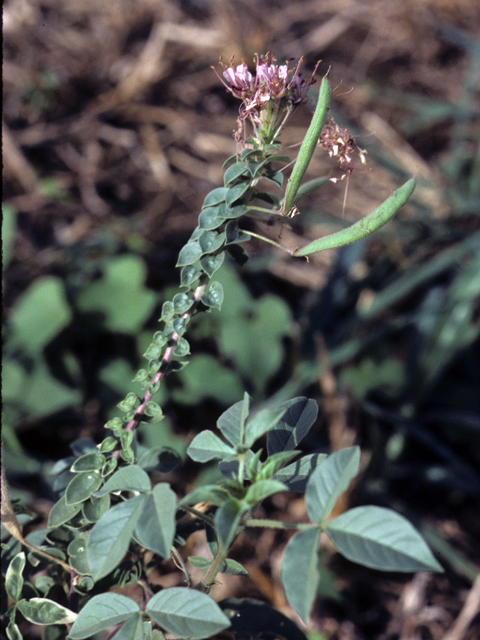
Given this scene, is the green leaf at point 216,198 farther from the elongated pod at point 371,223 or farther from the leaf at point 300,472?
the leaf at point 300,472

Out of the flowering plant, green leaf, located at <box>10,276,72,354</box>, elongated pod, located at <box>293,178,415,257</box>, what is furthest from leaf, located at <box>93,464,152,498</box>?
green leaf, located at <box>10,276,72,354</box>

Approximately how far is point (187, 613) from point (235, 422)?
0.15 m

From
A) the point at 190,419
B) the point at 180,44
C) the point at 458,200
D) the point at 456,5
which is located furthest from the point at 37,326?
the point at 456,5

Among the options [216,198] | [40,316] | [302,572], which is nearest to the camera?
[302,572]

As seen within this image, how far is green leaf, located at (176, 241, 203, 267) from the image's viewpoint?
1.60 feet

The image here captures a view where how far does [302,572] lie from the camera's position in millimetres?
375

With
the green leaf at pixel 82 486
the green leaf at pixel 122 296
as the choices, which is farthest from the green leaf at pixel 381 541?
the green leaf at pixel 122 296

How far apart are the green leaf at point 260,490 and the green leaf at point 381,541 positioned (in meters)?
0.06

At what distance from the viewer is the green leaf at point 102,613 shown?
43 cm

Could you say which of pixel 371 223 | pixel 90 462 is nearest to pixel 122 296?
pixel 90 462

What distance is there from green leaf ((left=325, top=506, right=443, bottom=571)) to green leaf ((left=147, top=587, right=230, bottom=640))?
98 millimetres

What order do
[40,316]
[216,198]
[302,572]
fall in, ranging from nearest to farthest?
[302,572] < [216,198] < [40,316]

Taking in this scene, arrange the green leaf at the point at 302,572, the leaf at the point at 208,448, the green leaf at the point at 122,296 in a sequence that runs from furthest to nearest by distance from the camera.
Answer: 1. the green leaf at the point at 122,296
2. the leaf at the point at 208,448
3. the green leaf at the point at 302,572

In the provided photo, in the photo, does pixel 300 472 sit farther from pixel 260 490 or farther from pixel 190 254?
pixel 190 254
